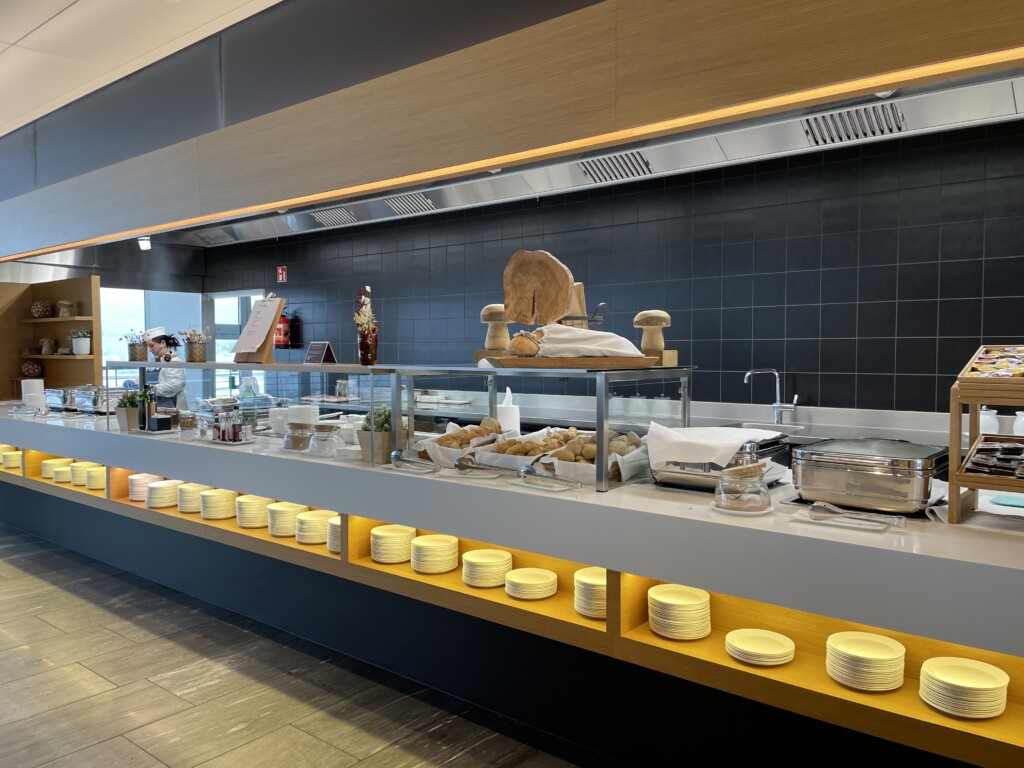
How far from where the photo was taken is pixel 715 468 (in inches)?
83.4

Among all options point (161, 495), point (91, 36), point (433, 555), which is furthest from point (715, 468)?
point (91, 36)

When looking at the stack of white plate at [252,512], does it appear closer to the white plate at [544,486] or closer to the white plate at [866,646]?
the white plate at [544,486]

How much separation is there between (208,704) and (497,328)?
1.76 m

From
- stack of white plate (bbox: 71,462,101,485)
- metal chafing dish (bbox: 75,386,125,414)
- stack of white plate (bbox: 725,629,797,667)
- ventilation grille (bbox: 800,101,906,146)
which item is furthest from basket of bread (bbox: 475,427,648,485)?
metal chafing dish (bbox: 75,386,125,414)

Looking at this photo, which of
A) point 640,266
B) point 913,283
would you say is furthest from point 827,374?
point 640,266

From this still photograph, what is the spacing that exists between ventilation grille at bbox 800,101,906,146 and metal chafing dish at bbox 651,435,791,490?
2.21m

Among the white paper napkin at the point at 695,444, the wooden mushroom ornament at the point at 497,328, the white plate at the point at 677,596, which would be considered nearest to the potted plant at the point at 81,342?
the wooden mushroom ornament at the point at 497,328

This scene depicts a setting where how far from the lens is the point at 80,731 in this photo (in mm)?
2592

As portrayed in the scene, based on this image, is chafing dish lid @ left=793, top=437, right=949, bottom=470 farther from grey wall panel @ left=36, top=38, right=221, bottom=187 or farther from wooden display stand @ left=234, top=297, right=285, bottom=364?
grey wall panel @ left=36, top=38, right=221, bottom=187

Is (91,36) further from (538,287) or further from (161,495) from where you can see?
(538,287)

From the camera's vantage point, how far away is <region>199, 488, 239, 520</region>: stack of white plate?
342 centimetres

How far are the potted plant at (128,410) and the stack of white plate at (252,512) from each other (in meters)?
1.08

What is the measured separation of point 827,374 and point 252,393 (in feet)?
10.6

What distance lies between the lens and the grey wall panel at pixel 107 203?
12.1ft
